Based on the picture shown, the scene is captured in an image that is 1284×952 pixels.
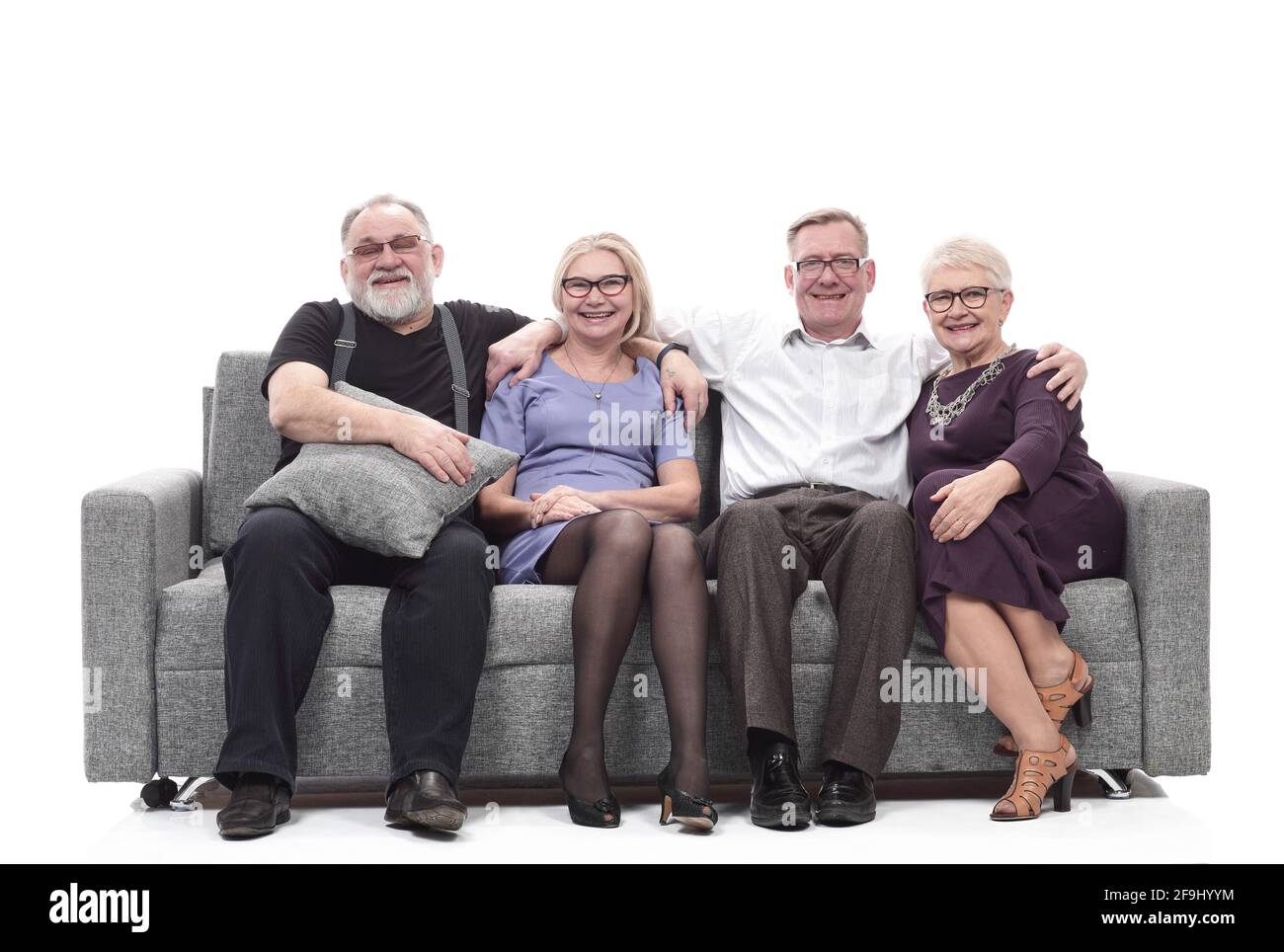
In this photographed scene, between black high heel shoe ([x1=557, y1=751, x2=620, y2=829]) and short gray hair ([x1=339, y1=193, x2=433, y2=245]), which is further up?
short gray hair ([x1=339, y1=193, x2=433, y2=245])

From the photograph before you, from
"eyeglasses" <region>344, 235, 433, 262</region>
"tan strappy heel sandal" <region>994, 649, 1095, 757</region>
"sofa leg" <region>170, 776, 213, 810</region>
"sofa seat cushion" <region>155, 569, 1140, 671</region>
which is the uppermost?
"eyeglasses" <region>344, 235, 433, 262</region>

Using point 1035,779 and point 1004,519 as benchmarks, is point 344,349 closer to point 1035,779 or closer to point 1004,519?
point 1004,519

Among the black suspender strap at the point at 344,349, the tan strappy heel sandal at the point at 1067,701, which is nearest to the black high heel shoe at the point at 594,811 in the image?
the tan strappy heel sandal at the point at 1067,701

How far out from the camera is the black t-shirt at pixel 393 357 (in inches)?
124

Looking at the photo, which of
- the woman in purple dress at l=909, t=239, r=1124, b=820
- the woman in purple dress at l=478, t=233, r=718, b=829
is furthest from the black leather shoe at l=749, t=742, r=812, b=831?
the woman in purple dress at l=909, t=239, r=1124, b=820

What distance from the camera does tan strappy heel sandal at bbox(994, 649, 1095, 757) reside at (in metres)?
2.79

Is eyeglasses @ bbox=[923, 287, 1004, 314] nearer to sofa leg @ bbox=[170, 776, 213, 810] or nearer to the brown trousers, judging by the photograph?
the brown trousers

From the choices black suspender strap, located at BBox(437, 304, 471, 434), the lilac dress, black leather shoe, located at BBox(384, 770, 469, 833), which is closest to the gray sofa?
black leather shoe, located at BBox(384, 770, 469, 833)

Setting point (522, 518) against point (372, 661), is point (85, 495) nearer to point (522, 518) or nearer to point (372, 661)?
point (372, 661)

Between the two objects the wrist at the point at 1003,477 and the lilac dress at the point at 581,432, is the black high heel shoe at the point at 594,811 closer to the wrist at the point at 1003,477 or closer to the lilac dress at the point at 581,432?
the lilac dress at the point at 581,432

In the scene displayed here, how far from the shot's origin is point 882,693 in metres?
2.71

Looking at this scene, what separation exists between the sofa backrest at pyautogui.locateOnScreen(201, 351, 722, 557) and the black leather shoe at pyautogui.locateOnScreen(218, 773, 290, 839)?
0.89m

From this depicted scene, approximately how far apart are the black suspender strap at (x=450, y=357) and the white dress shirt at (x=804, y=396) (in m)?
0.50

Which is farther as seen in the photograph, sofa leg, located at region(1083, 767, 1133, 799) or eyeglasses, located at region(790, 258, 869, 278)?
eyeglasses, located at region(790, 258, 869, 278)
